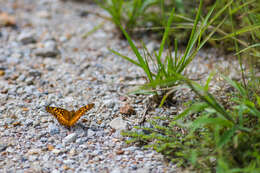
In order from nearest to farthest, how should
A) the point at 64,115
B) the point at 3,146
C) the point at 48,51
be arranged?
1. the point at 3,146
2. the point at 64,115
3. the point at 48,51

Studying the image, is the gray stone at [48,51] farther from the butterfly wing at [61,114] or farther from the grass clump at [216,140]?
the grass clump at [216,140]

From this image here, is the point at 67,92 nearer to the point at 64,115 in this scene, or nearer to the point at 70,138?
the point at 64,115

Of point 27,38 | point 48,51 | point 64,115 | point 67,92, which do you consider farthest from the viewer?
point 27,38

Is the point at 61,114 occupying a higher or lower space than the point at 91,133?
higher

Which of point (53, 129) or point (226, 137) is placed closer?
point (226, 137)

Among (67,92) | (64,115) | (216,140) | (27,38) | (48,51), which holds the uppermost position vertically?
(27,38)

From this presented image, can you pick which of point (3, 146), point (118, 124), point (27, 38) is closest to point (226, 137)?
point (118, 124)

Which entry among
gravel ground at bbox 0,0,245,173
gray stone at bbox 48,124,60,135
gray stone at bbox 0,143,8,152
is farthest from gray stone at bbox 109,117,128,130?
gray stone at bbox 0,143,8,152

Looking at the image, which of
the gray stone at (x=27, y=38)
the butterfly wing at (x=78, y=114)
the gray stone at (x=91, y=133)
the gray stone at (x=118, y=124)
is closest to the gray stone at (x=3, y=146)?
the butterfly wing at (x=78, y=114)

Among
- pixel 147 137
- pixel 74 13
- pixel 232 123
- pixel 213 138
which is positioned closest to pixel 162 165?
pixel 147 137
